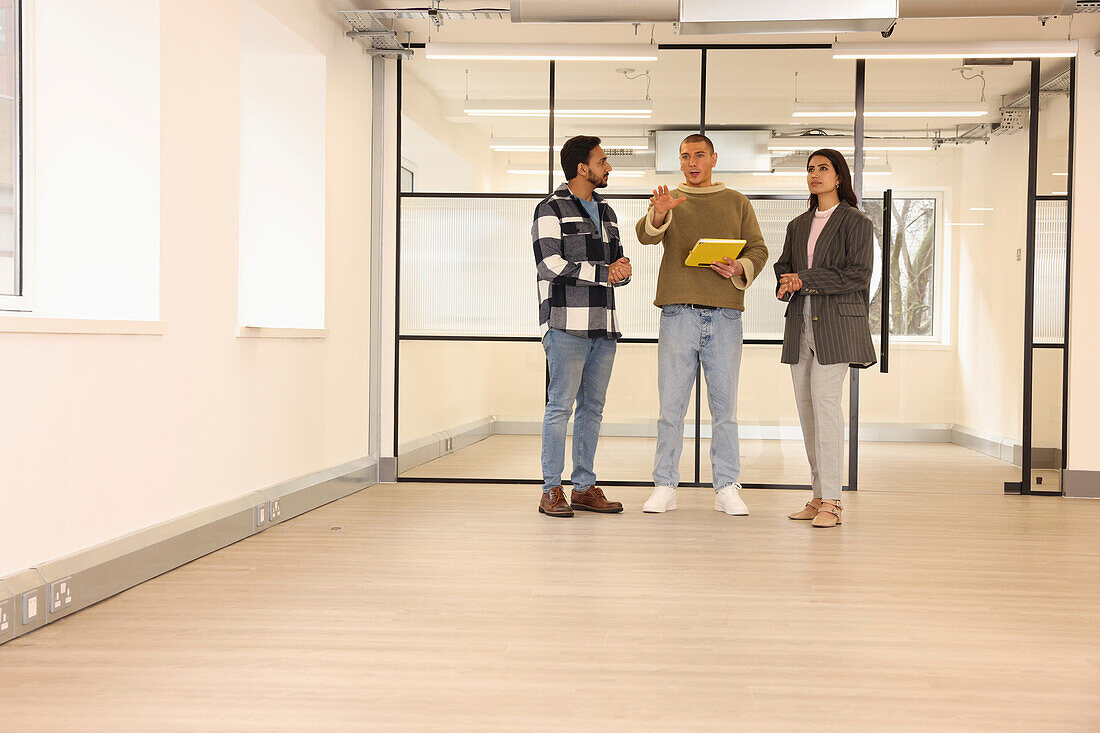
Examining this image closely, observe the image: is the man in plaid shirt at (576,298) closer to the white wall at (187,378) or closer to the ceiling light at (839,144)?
the white wall at (187,378)

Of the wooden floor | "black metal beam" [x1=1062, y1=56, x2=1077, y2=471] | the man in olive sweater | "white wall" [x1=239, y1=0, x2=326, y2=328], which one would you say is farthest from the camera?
"black metal beam" [x1=1062, y1=56, x2=1077, y2=471]

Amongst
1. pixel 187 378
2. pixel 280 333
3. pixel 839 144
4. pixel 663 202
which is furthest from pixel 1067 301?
pixel 187 378

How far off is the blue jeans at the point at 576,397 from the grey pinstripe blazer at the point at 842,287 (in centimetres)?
95

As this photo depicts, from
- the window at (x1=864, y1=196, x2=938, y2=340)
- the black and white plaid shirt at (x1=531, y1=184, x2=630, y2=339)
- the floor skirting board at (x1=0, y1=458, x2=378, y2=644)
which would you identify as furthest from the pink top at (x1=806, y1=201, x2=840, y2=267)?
the floor skirting board at (x1=0, y1=458, x2=378, y2=644)

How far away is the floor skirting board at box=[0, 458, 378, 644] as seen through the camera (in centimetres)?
244

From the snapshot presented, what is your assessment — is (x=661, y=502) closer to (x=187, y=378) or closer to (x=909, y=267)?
(x=909, y=267)

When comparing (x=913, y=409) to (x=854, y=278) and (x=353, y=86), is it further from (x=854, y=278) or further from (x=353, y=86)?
(x=353, y=86)

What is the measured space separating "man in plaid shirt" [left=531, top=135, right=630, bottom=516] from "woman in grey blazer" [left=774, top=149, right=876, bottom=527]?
2.72 ft

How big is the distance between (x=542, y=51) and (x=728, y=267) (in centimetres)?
169

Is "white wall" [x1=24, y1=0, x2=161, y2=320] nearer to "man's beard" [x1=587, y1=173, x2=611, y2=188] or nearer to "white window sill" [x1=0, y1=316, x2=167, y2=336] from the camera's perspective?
"white window sill" [x1=0, y1=316, x2=167, y2=336]

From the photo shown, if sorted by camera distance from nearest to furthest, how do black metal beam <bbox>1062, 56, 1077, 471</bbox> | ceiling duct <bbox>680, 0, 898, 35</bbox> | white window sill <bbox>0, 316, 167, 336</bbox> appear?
white window sill <bbox>0, 316, 167, 336</bbox> → ceiling duct <bbox>680, 0, 898, 35</bbox> → black metal beam <bbox>1062, 56, 1077, 471</bbox>

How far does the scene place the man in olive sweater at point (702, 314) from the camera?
4.34 m

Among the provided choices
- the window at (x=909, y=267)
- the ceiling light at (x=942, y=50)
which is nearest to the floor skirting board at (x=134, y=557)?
the window at (x=909, y=267)

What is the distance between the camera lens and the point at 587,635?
2459mm
